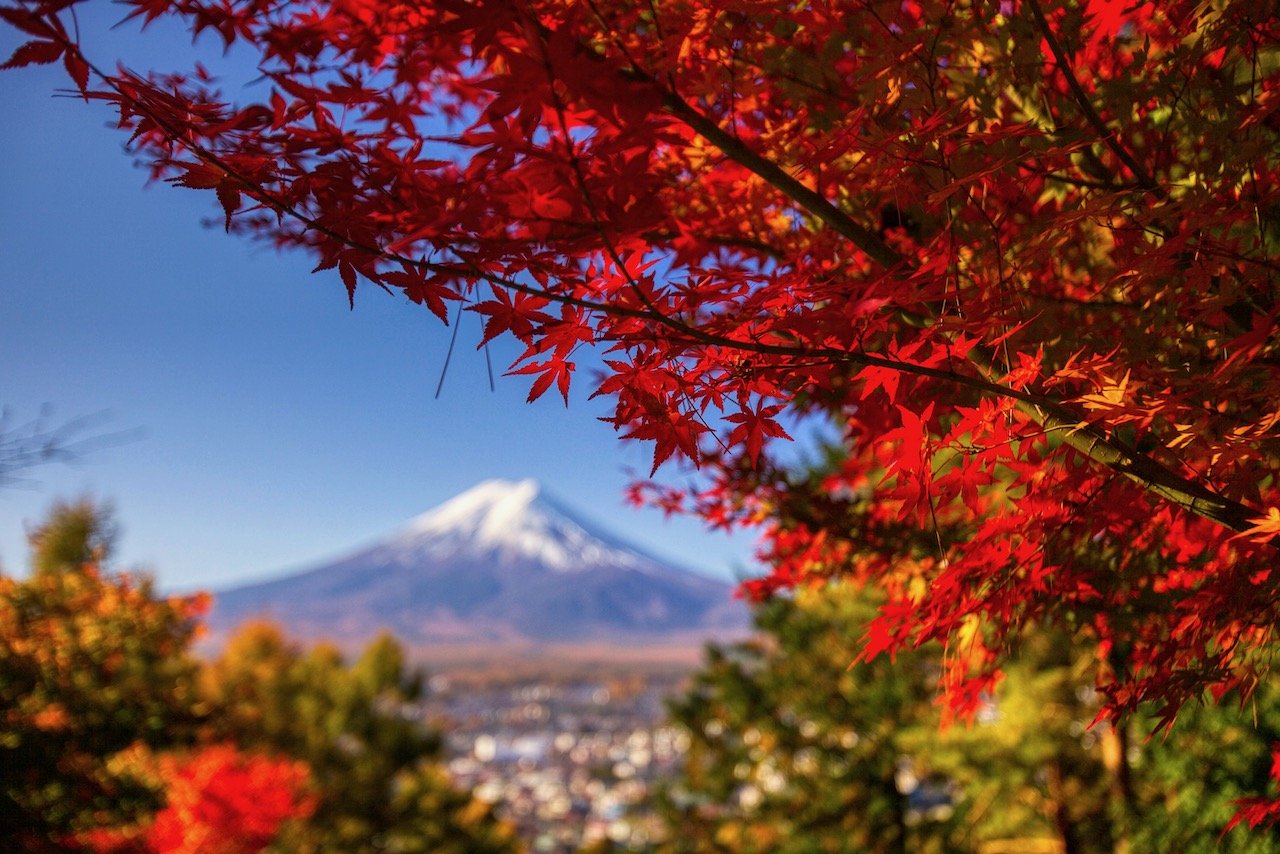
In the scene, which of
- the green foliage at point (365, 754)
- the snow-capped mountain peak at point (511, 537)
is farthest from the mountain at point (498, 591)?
the green foliage at point (365, 754)

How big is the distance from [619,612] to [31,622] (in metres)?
120

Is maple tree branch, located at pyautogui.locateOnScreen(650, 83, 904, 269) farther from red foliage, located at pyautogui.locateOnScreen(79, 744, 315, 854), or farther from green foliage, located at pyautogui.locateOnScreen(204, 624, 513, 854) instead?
green foliage, located at pyautogui.locateOnScreen(204, 624, 513, 854)

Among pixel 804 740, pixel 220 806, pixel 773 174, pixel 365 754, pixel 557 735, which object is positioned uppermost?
pixel 773 174

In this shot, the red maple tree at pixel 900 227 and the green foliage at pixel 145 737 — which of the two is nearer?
the red maple tree at pixel 900 227

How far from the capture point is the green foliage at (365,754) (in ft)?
53.8

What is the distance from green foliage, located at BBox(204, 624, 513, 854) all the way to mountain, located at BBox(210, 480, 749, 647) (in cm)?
7824

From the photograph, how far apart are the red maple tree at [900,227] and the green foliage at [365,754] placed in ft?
55.9

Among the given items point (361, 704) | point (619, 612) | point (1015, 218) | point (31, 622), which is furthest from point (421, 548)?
point (1015, 218)

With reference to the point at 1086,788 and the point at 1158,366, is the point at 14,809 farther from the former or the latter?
the point at 1086,788

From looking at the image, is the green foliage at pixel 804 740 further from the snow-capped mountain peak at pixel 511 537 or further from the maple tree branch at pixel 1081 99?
the snow-capped mountain peak at pixel 511 537

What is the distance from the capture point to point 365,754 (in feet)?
56.5

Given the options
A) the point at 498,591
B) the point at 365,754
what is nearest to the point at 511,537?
the point at 498,591

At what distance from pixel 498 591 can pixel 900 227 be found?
121486 mm

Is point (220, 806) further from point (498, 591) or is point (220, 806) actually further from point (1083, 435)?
point (498, 591)
